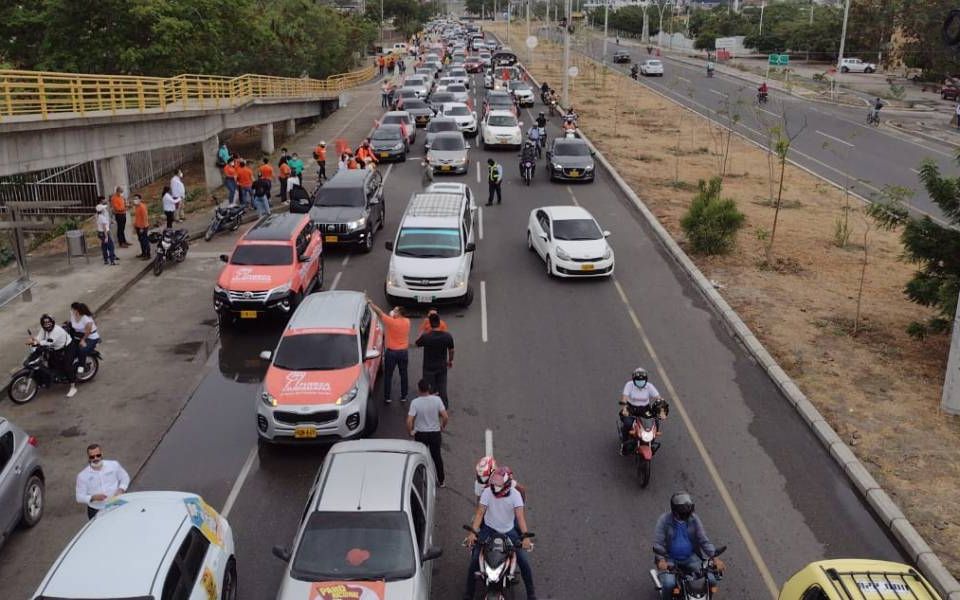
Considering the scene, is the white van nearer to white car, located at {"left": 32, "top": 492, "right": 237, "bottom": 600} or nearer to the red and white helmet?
the red and white helmet

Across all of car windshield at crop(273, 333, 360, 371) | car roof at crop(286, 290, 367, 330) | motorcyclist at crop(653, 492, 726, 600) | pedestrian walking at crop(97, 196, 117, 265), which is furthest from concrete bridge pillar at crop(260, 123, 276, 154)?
motorcyclist at crop(653, 492, 726, 600)

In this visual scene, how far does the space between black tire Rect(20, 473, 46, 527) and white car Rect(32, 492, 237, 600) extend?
2592mm

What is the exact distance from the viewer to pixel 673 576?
795 centimetres

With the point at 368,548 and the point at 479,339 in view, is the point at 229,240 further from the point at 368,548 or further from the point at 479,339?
the point at 368,548

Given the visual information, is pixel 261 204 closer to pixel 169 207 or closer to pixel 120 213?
pixel 169 207

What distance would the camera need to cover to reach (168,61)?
38.0 metres

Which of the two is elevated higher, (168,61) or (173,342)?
(168,61)

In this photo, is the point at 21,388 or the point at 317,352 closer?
the point at 317,352

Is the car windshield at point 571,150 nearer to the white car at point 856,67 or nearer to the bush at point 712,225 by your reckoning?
the bush at point 712,225

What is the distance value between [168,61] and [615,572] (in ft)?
119

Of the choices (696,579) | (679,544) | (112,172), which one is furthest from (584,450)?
(112,172)

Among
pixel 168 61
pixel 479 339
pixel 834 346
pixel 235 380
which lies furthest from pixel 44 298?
pixel 168 61

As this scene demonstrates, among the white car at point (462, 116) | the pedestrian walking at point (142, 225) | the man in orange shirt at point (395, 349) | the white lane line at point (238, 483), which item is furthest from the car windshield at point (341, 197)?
the white car at point (462, 116)

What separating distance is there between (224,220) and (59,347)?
35.1 feet
